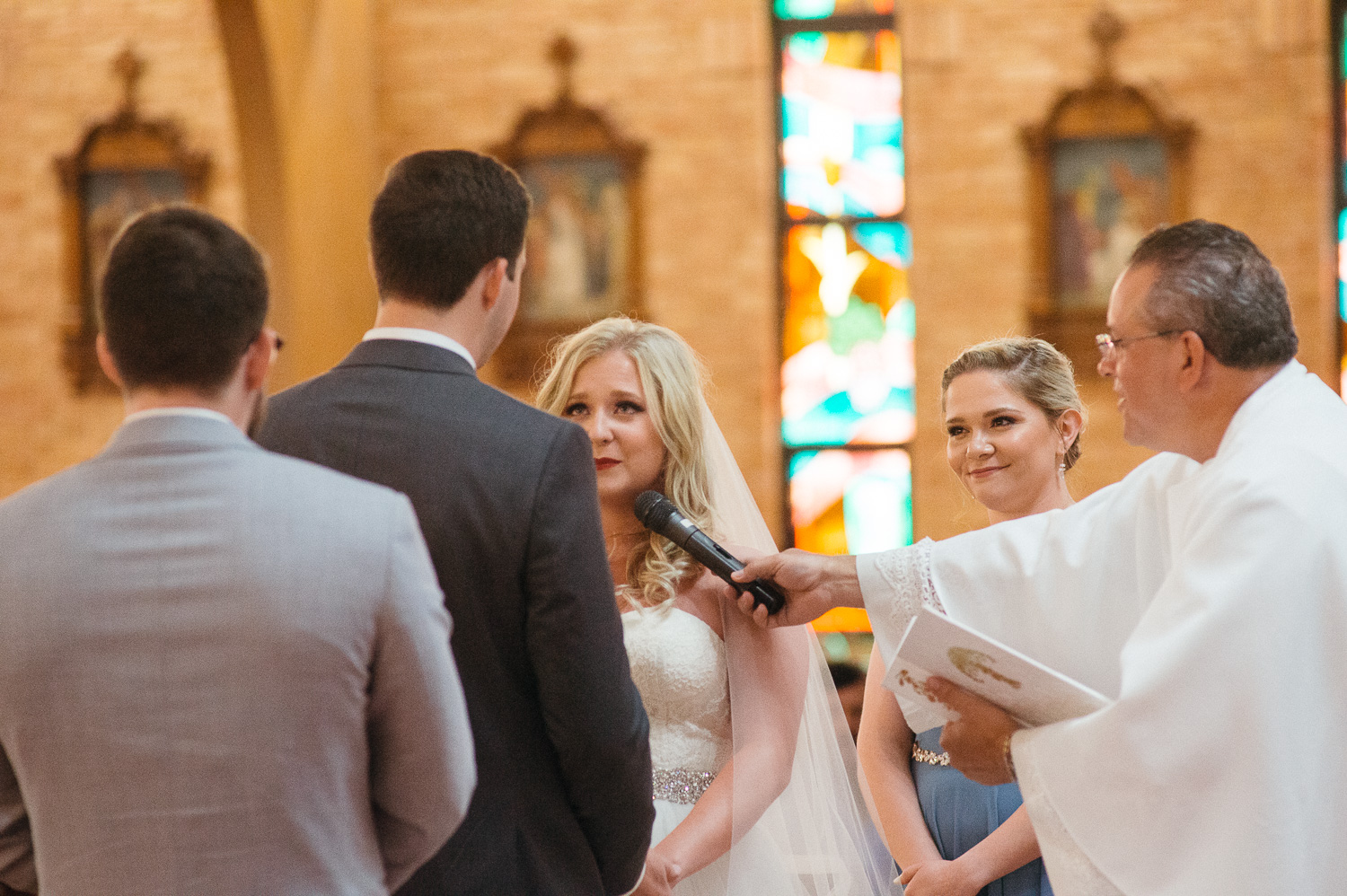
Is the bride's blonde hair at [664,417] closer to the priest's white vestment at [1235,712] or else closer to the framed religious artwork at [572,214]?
the priest's white vestment at [1235,712]

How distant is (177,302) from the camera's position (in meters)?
1.58

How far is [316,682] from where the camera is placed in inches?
61.2

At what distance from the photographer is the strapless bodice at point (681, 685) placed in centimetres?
274

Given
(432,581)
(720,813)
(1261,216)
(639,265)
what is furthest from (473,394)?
(1261,216)

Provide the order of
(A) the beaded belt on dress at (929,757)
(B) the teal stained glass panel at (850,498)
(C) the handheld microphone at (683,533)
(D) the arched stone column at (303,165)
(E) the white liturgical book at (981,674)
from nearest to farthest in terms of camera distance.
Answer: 1. (E) the white liturgical book at (981,674)
2. (C) the handheld microphone at (683,533)
3. (A) the beaded belt on dress at (929,757)
4. (D) the arched stone column at (303,165)
5. (B) the teal stained glass panel at (850,498)

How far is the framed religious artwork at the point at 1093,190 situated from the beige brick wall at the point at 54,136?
5.40 meters

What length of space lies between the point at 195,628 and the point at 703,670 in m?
1.37

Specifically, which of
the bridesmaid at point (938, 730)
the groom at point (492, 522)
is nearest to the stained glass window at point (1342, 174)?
the bridesmaid at point (938, 730)

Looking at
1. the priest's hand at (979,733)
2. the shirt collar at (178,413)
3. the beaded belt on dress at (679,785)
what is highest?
the shirt collar at (178,413)

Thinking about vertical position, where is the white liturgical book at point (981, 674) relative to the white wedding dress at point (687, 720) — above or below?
above

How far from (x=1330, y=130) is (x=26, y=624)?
902 centimetres

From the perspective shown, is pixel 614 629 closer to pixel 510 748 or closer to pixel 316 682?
pixel 510 748

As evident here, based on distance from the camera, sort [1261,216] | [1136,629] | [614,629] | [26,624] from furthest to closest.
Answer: [1261,216] → [1136,629] → [614,629] → [26,624]

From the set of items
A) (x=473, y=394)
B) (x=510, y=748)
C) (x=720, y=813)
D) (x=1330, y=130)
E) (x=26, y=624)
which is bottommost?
(x=720, y=813)
